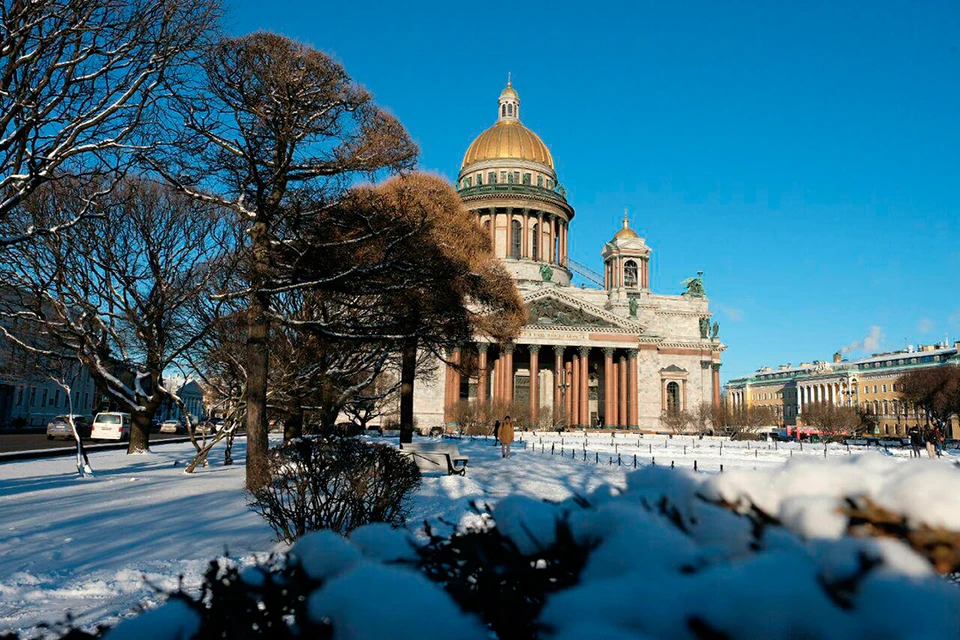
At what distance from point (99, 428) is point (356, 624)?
141 feet

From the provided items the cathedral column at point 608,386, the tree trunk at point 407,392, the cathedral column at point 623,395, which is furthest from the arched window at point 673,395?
the tree trunk at point 407,392

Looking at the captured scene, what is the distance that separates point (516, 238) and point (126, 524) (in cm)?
6746

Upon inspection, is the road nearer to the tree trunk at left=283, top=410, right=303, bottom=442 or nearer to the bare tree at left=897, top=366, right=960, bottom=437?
the tree trunk at left=283, top=410, right=303, bottom=442

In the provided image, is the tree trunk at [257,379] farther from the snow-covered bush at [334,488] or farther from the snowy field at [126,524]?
the snow-covered bush at [334,488]

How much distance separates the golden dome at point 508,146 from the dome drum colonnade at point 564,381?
23990 mm

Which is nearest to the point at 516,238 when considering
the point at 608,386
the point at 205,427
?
the point at 608,386

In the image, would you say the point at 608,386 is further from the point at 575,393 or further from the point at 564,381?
the point at 564,381

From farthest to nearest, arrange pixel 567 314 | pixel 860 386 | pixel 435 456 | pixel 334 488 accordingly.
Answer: pixel 860 386 → pixel 567 314 → pixel 435 456 → pixel 334 488

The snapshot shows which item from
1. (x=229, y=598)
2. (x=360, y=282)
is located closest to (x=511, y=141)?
(x=360, y=282)

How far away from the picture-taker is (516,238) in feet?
251

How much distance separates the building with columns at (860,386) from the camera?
96375 mm

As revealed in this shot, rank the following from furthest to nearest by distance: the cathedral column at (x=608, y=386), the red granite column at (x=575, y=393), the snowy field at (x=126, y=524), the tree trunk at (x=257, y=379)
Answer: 1. the cathedral column at (x=608, y=386)
2. the red granite column at (x=575, y=393)
3. the tree trunk at (x=257, y=379)
4. the snowy field at (x=126, y=524)

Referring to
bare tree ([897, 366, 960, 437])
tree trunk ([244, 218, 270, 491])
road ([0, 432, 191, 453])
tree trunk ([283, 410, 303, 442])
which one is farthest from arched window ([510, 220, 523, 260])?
tree trunk ([244, 218, 270, 491])

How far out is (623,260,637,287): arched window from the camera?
74.0m
